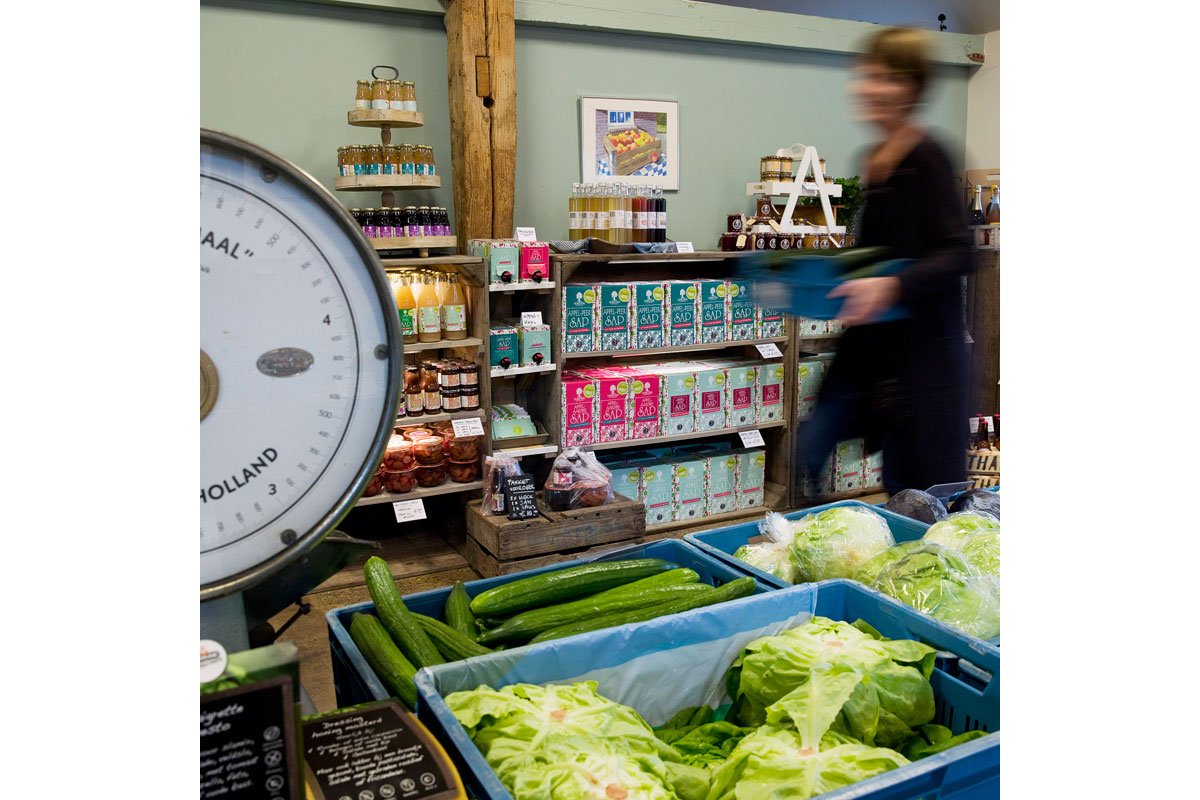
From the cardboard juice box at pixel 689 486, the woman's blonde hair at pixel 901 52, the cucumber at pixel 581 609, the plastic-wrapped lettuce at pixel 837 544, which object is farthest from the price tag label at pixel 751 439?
the woman's blonde hair at pixel 901 52

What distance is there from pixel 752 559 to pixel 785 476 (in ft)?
9.92

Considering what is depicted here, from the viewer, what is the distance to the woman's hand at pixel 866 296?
1296mm

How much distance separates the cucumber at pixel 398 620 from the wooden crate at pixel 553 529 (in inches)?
78.9

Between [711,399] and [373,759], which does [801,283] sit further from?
[711,399]

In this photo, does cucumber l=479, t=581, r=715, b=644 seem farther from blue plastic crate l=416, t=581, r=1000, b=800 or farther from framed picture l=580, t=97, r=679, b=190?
framed picture l=580, t=97, r=679, b=190

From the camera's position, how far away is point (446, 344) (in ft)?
12.5

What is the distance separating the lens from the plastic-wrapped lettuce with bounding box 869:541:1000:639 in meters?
1.53

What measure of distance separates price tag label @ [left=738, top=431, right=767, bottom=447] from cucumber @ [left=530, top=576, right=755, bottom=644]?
3.08m

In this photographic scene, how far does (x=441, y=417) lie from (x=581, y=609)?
240cm

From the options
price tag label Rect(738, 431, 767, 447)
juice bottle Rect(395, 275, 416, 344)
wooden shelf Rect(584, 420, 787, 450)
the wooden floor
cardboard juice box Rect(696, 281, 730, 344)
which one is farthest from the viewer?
price tag label Rect(738, 431, 767, 447)

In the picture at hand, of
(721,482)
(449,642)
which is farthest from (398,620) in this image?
(721,482)

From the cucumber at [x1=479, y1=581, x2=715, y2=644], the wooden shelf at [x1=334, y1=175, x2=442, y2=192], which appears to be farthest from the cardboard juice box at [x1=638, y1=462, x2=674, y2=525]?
the cucumber at [x1=479, y1=581, x2=715, y2=644]
